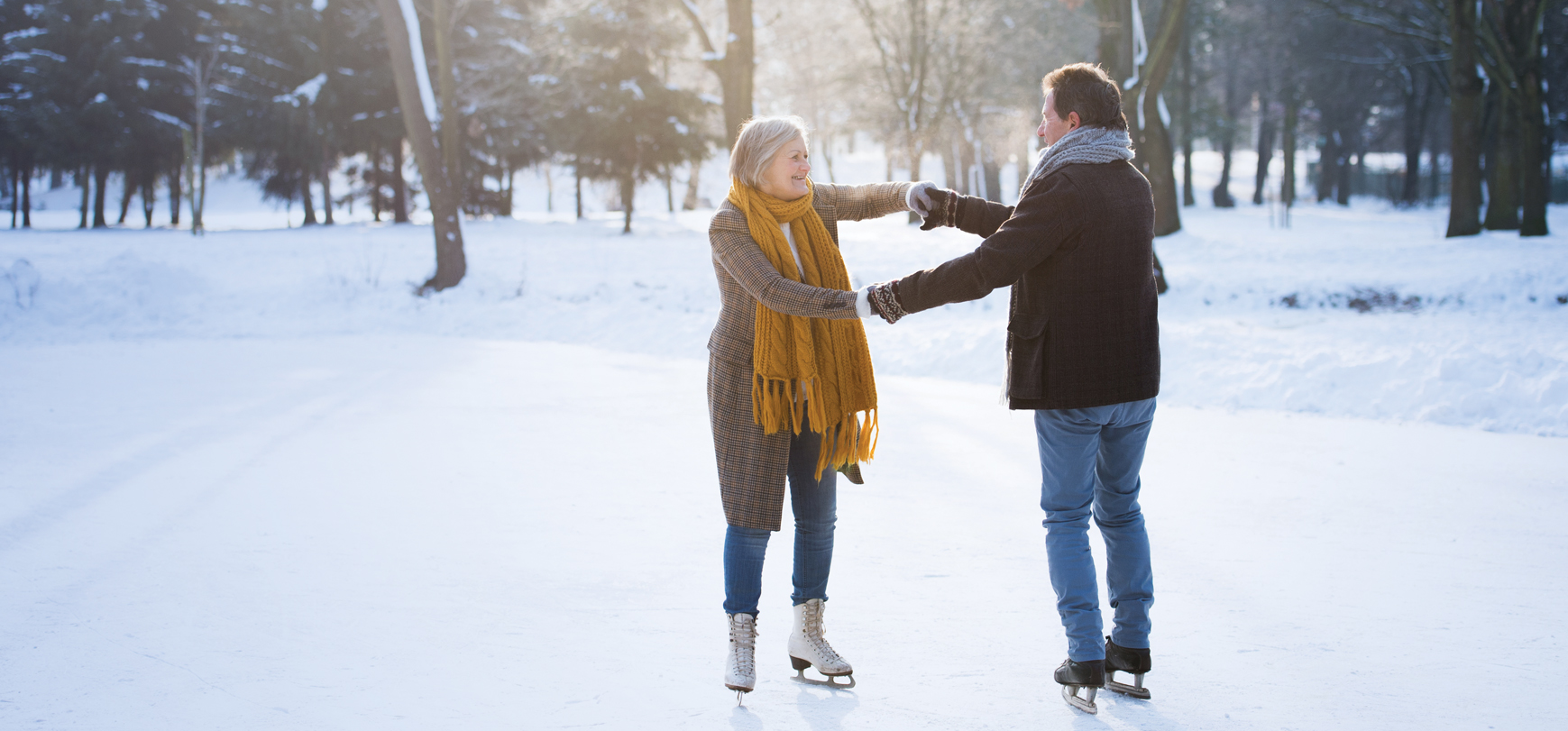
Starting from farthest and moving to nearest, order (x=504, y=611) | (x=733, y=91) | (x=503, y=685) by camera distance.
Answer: (x=733, y=91) → (x=504, y=611) → (x=503, y=685)

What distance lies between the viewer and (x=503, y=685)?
326 cm

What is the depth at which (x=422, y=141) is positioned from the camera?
14.6 meters

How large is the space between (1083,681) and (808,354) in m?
1.28

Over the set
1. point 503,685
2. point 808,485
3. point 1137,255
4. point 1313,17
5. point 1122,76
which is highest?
point 1313,17

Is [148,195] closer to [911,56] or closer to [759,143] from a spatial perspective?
[911,56]

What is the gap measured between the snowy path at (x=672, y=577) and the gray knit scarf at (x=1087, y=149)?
1.63 meters

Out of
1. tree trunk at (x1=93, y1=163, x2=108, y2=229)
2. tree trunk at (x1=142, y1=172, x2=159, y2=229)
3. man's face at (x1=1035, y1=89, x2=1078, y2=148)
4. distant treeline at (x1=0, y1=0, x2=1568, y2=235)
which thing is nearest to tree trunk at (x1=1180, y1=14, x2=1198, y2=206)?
distant treeline at (x1=0, y1=0, x2=1568, y2=235)

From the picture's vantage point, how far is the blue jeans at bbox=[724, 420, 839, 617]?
3246mm

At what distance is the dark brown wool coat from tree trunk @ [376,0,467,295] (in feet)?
42.5

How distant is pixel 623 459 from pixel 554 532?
57.1 inches

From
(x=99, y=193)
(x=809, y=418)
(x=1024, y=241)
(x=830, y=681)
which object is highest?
(x=99, y=193)

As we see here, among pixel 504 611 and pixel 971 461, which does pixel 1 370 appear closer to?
pixel 504 611

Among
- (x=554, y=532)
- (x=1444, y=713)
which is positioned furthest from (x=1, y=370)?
(x=1444, y=713)

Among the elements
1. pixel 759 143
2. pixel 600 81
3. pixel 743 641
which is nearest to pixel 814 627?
pixel 743 641
